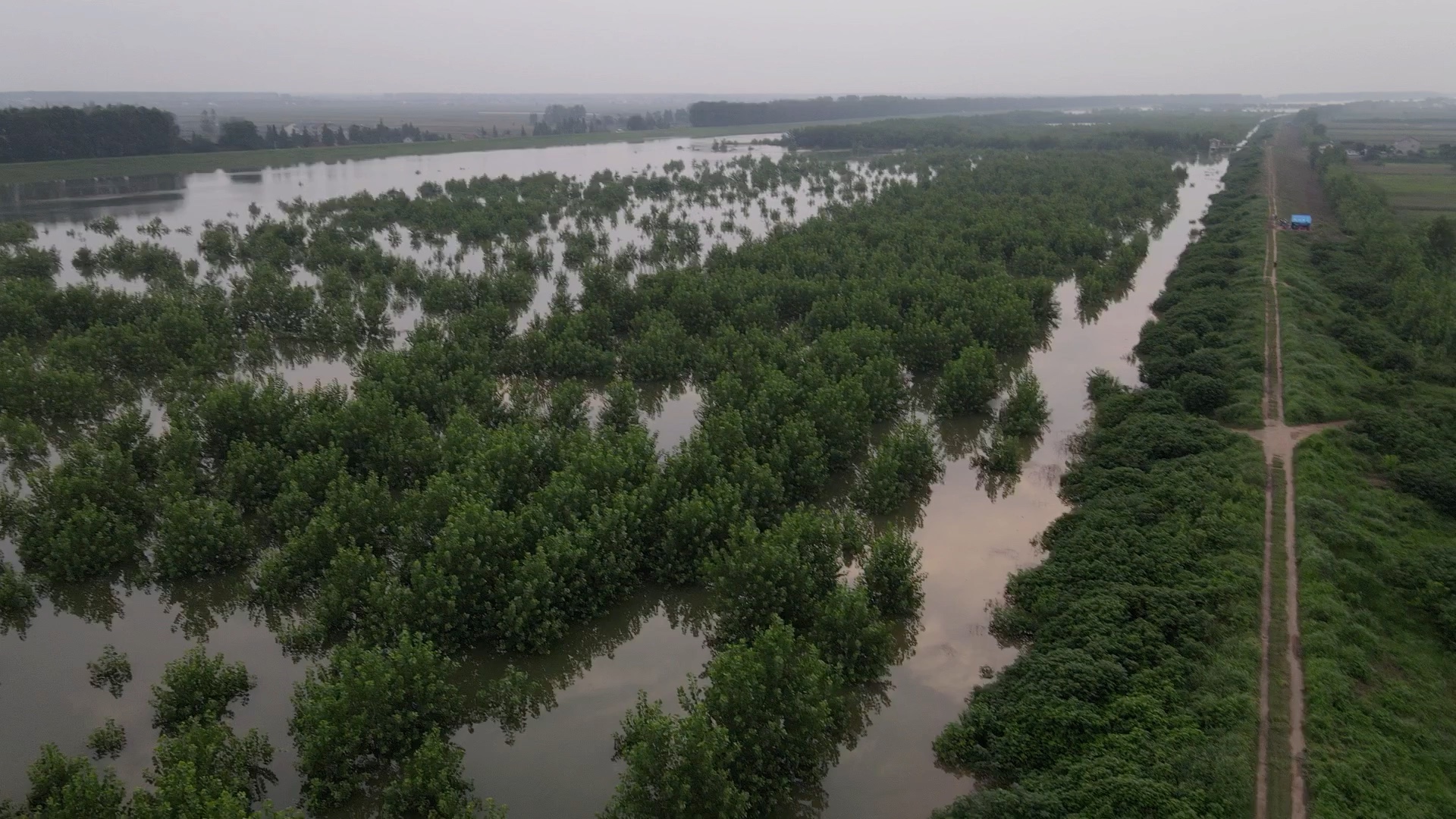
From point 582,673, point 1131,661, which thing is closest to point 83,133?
point 582,673

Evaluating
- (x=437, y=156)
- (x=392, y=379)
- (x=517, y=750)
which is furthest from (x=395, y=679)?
(x=437, y=156)

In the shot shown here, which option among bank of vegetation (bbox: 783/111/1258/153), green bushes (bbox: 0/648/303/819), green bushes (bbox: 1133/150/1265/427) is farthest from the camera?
bank of vegetation (bbox: 783/111/1258/153)

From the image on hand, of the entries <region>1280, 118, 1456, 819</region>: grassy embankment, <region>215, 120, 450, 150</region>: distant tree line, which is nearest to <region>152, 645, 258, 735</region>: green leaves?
<region>1280, 118, 1456, 819</region>: grassy embankment

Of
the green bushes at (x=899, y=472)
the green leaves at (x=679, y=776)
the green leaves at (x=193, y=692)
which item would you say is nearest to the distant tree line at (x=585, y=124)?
the green bushes at (x=899, y=472)

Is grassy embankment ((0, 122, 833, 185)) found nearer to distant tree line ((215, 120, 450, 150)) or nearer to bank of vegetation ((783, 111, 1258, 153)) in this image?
distant tree line ((215, 120, 450, 150))

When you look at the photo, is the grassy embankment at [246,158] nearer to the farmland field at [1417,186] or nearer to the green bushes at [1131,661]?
the green bushes at [1131,661]

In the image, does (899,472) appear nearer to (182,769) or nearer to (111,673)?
(182,769)

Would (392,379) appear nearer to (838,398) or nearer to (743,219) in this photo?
(838,398)
